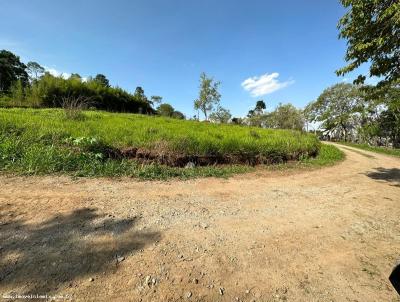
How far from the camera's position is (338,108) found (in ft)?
129

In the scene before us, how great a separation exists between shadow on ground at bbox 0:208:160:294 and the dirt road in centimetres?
1

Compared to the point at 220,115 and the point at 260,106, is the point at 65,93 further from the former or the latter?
the point at 260,106

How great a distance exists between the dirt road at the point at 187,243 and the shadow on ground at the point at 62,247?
0.01m

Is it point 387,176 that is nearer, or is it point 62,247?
point 62,247

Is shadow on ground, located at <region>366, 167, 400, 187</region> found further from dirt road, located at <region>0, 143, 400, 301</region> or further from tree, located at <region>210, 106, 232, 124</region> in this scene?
tree, located at <region>210, 106, 232, 124</region>

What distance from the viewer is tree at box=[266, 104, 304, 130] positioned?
54219 millimetres

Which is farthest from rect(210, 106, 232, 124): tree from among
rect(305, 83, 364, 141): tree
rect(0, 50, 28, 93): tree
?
rect(0, 50, 28, 93): tree

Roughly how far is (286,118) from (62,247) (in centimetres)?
6036

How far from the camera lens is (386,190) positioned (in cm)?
571

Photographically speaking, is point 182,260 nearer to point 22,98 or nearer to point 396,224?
point 396,224

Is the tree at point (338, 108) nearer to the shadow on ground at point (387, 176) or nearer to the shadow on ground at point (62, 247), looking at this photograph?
the shadow on ground at point (387, 176)

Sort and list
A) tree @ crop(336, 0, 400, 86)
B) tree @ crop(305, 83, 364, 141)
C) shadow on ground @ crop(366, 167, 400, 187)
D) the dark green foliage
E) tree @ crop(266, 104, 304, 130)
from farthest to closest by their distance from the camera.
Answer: tree @ crop(266, 104, 304, 130) < tree @ crop(305, 83, 364, 141) < the dark green foliage < shadow on ground @ crop(366, 167, 400, 187) < tree @ crop(336, 0, 400, 86)

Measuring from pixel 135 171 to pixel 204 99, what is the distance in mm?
37741

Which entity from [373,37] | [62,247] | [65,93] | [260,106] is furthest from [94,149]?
[260,106]
